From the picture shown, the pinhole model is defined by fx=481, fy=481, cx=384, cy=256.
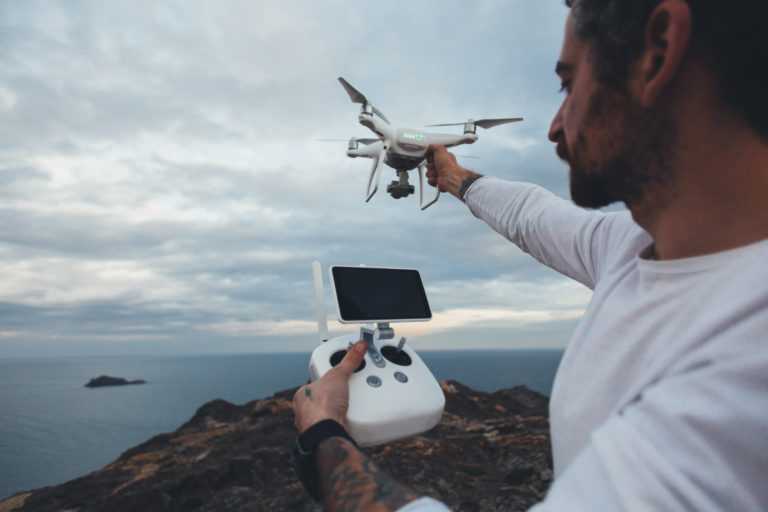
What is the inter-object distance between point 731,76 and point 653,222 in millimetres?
386

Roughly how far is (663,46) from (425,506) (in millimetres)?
1221

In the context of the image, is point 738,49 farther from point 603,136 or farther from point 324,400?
point 324,400

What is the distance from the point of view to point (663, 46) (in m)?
1.15

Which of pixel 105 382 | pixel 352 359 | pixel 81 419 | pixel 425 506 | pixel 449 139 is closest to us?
pixel 425 506

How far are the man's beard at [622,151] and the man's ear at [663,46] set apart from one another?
6 centimetres

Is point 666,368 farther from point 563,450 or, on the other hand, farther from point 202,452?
point 202,452

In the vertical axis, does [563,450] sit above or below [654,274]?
below

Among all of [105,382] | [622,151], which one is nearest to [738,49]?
[622,151]

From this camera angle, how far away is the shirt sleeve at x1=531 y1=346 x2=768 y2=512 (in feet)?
2.77

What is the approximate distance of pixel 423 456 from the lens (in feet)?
18.2

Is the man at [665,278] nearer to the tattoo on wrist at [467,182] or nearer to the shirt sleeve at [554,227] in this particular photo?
the shirt sleeve at [554,227]

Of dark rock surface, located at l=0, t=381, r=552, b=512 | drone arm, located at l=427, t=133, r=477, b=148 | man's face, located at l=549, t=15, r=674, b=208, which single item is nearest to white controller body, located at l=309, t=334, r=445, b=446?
man's face, located at l=549, t=15, r=674, b=208

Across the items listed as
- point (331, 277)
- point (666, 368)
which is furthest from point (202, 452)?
point (666, 368)

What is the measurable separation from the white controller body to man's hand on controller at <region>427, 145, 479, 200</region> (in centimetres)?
107
